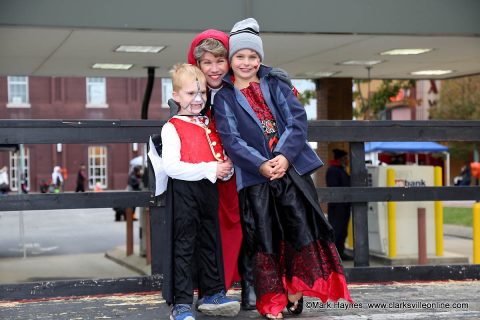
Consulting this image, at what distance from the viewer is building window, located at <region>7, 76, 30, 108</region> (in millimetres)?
45219

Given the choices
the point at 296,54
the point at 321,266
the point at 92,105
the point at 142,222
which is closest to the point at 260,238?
the point at 321,266

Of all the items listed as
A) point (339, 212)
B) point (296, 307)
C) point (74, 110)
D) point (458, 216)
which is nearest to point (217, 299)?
point (296, 307)

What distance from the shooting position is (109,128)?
5184 mm

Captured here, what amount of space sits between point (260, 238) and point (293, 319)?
496 millimetres

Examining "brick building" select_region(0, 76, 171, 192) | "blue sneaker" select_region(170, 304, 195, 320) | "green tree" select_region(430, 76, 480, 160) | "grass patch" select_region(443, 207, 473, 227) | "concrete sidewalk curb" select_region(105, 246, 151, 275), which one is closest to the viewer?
"blue sneaker" select_region(170, 304, 195, 320)

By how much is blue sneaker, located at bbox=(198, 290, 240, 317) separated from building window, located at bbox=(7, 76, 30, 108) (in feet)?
A: 140

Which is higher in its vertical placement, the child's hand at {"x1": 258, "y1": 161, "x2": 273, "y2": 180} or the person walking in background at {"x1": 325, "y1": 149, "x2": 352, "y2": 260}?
the child's hand at {"x1": 258, "y1": 161, "x2": 273, "y2": 180}

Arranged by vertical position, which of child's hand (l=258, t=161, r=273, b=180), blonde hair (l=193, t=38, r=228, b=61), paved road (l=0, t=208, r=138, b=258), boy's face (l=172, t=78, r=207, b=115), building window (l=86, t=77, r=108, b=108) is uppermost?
building window (l=86, t=77, r=108, b=108)

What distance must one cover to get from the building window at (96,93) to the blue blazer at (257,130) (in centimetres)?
4302

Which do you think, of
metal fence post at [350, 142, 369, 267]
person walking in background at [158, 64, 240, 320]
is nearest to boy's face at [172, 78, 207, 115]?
person walking in background at [158, 64, 240, 320]

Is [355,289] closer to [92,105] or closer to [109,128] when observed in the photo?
[109,128]

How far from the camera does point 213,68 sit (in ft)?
14.7

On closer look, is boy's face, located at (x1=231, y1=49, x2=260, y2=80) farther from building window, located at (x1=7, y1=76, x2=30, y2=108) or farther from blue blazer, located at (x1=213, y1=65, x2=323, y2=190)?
building window, located at (x1=7, y1=76, x2=30, y2=108)

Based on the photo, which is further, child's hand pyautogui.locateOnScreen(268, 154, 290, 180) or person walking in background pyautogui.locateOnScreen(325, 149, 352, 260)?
person walking in background pyautogui.locateOnScreen(325, 149, 352, 260)
